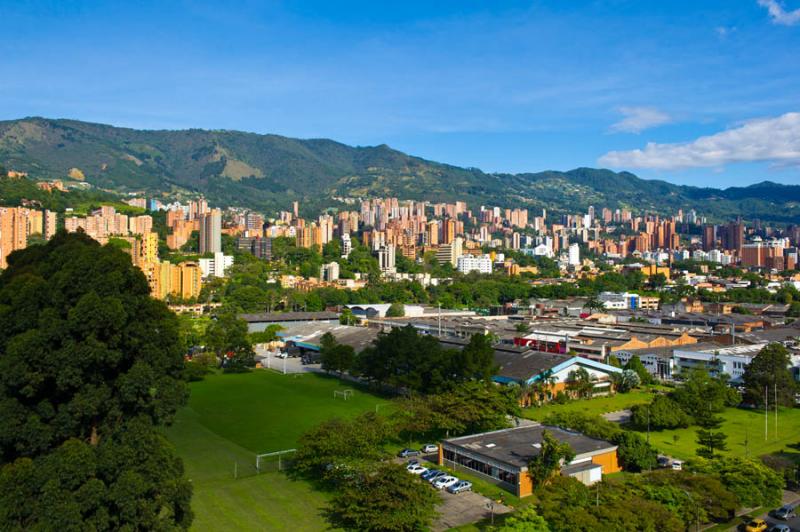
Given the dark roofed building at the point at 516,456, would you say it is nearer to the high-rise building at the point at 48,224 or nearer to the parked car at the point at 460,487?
the parked car at the point at 460,487

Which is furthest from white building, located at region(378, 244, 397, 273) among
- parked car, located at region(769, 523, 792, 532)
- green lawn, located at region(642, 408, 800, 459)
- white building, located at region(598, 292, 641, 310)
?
parked car, located at region(769, 523, 792, 532)

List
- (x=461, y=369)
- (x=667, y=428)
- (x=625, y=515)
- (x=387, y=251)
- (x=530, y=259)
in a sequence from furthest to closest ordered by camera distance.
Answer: (x=530, y=259)
(x=387, y=251)
(x=461, y=369)
(x=667, y=428)
(x=625, y=515)

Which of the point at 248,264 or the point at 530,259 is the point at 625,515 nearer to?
the point at 248,264

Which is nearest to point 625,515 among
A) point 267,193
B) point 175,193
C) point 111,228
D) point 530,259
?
point 111,228

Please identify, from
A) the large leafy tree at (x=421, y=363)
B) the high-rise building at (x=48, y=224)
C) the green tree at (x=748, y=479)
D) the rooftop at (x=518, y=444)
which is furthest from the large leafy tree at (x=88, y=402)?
the high-rise building at (x=48, y=224)

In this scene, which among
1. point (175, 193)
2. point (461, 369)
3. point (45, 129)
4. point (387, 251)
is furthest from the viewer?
point (45, 129)

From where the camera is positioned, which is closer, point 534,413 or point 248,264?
point 534,413
